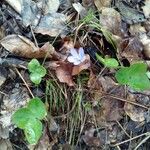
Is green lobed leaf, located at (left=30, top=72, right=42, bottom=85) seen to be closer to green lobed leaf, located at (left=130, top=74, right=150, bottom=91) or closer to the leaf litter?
the leaf litter

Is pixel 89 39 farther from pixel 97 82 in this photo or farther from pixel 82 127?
pixel 82 127

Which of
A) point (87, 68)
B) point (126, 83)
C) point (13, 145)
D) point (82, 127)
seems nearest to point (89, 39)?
point (87, 68)

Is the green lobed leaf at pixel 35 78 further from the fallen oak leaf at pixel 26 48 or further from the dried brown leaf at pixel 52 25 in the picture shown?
the dried brown leaf at pixel 52 25

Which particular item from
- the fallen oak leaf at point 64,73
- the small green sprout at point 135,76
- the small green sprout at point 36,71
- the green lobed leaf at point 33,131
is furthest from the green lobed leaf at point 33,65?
the small green sprout at point 135,76

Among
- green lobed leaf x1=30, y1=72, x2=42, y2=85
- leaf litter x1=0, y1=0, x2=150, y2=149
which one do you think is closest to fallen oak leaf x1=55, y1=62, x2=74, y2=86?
leaf litter x1=0, y1=0, x2=150, y2=149

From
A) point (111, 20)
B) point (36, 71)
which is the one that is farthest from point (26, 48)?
point (111, 20)
